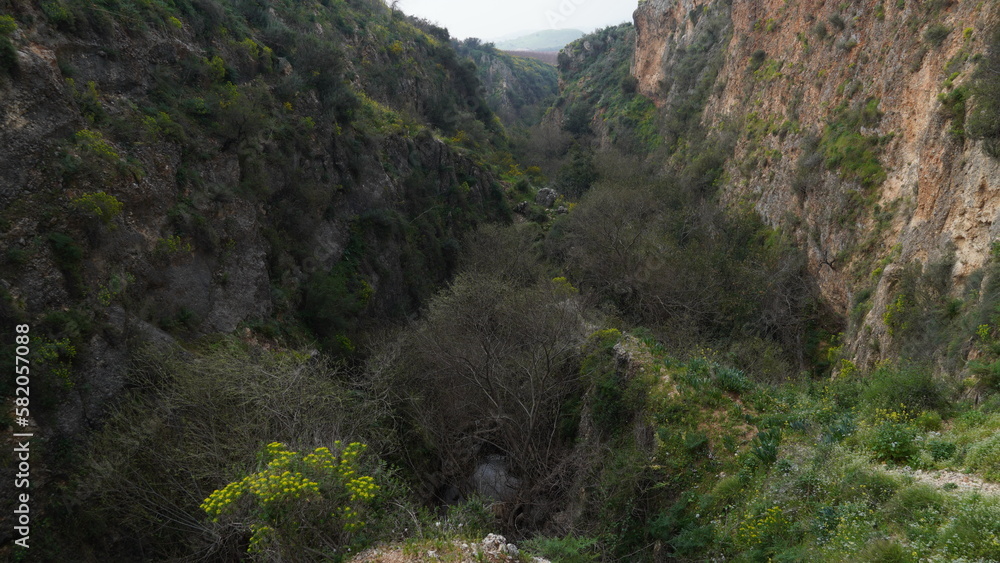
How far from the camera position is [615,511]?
368 inches

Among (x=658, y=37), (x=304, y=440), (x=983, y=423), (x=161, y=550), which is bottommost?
(x=161, y=550)

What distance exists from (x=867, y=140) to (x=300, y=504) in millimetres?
18872

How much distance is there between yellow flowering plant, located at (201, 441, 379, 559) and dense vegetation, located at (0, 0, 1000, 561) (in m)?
0.04

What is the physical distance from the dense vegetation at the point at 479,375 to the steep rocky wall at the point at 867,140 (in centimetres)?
57

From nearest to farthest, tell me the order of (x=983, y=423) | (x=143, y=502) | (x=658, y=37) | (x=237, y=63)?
1. (x=983, y=423)
2. (x=143, y=502)
3. (x=237, y=63)
4. (x=658, y=37)

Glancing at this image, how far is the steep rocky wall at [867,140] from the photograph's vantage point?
37.4ft

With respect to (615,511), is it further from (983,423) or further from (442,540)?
(983,423)

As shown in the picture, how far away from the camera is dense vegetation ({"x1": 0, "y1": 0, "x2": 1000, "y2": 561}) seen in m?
6.62

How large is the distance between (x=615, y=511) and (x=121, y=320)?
36.2 ft

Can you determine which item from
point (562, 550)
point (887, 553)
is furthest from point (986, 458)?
point (562, 550)

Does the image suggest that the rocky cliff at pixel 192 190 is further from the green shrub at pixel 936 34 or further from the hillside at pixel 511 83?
the hillside at pixel 511 83

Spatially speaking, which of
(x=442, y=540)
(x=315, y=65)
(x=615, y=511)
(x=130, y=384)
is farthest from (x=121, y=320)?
(x=315, y=65)

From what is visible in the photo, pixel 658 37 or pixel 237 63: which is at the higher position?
pixel 658 37

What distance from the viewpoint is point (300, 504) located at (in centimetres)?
653
